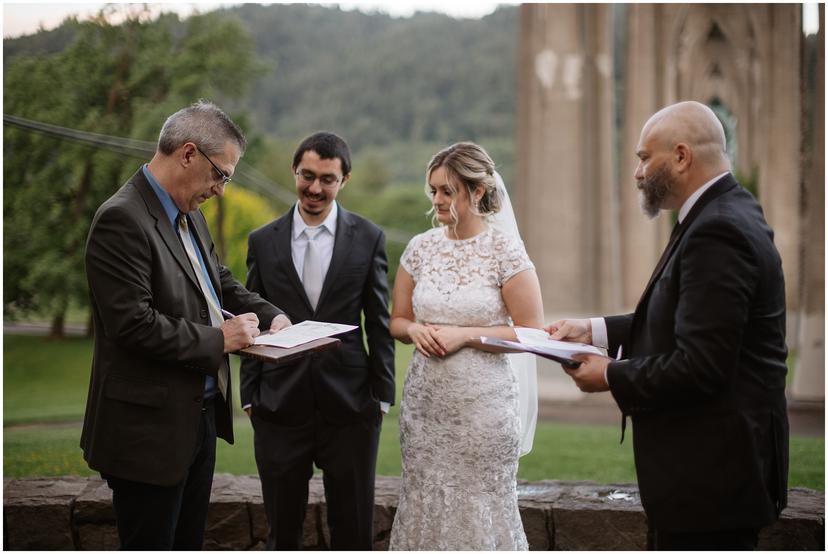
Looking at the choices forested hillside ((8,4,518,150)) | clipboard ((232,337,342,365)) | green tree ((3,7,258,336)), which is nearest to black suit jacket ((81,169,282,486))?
clipboard ((232,337,342,365))

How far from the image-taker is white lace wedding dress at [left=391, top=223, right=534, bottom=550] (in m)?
3.17

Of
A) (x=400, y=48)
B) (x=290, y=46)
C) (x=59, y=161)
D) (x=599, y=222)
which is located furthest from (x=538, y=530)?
(x=400, y=48)

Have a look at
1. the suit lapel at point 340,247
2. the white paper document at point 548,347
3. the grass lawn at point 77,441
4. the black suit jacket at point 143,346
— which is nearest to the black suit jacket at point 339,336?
the suit lapel at point 340,247

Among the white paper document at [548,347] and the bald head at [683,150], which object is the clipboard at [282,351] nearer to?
the white paper document at [548,347]

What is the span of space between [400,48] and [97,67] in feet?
134

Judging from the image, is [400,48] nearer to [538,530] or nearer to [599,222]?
[599,222]

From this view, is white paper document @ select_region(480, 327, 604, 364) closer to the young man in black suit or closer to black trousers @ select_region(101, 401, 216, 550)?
the young man in black suit

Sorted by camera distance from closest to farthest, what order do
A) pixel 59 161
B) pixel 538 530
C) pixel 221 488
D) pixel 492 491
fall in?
pixel 492 491
pixel 538 530
pixel 221 488
pixel 59 161

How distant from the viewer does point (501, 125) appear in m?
44.3

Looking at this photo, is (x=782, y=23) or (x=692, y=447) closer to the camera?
(x=692, y=447)

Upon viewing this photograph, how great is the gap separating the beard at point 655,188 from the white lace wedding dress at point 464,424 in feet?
2.41

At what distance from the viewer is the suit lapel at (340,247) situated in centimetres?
340

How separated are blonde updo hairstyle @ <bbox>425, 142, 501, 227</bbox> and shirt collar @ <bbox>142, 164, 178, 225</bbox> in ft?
3.42

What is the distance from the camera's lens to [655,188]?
251 centimetres
